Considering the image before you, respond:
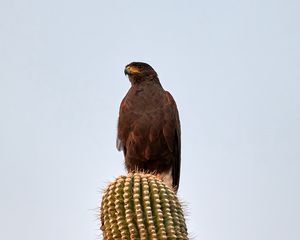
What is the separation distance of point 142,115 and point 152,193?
3.88m

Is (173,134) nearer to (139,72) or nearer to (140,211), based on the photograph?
(139,72)

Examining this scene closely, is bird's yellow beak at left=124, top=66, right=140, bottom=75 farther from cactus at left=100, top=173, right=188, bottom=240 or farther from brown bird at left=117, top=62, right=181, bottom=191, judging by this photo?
cactus at left=100, top=173, right=188, bottom=240

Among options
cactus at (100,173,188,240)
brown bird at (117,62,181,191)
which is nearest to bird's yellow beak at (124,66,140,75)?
brown bird at (117,62,181,191)

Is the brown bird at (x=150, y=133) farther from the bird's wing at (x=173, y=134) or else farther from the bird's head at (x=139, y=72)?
the bird's head at (x=139, y=72)

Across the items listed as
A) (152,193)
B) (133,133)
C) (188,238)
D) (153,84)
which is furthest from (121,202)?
(153,84)

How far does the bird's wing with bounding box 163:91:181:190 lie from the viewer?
30.7ft

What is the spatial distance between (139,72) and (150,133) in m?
1.16

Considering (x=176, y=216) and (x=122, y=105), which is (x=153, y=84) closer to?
(x=122, y=105)

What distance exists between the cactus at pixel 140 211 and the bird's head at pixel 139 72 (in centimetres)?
437

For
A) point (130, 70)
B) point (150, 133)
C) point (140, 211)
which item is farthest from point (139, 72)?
point (140, 211)

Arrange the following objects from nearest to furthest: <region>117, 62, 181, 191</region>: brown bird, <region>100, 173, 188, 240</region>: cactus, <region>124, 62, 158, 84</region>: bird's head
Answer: <region>100, 173, 188, 240</region>: cactus < <region>117, 62, 181, 191</region>: brown bird < <region>124, 62, 158, 84</region>: bird's head

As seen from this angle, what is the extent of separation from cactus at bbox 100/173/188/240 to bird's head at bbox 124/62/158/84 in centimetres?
437

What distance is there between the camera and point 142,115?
933cm

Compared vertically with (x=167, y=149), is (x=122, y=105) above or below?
above
